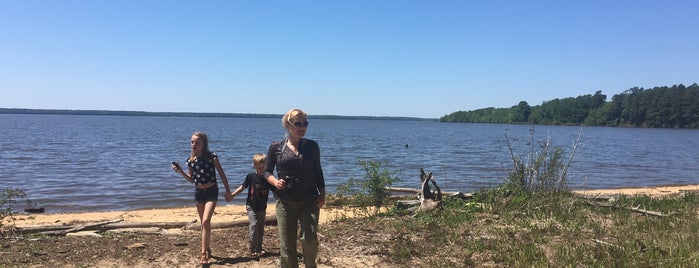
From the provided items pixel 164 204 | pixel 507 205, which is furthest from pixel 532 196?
pixel 164 204

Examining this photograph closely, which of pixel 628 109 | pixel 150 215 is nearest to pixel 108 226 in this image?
pixel 150 215

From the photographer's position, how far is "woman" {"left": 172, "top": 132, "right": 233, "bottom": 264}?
5.91 m

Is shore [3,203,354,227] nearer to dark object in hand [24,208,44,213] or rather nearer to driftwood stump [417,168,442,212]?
dark object in hand [24,208,44,213]

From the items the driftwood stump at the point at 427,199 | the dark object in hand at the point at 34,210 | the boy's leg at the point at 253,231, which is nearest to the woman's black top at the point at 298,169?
the boy's leg at the point at 253,231

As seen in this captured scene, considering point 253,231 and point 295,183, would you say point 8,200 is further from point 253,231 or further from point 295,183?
point 295,183

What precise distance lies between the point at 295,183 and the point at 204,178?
182 cm

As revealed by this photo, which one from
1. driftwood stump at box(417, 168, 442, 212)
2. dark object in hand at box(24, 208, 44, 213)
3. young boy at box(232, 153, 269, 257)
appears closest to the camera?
young boy at box(232, 153, 269, 257)

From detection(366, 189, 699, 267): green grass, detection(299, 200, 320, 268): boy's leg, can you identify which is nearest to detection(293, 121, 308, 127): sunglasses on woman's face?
detection(299, 200, 320, 268): boy's leg

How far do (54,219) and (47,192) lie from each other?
5377 millimetres

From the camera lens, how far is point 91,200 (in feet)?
46.8

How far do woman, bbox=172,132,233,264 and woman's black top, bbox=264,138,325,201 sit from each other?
1.43m

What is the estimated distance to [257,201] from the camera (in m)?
6.47

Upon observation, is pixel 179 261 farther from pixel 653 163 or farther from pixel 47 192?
pixel 653 163

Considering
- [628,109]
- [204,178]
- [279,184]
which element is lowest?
[204,178]
